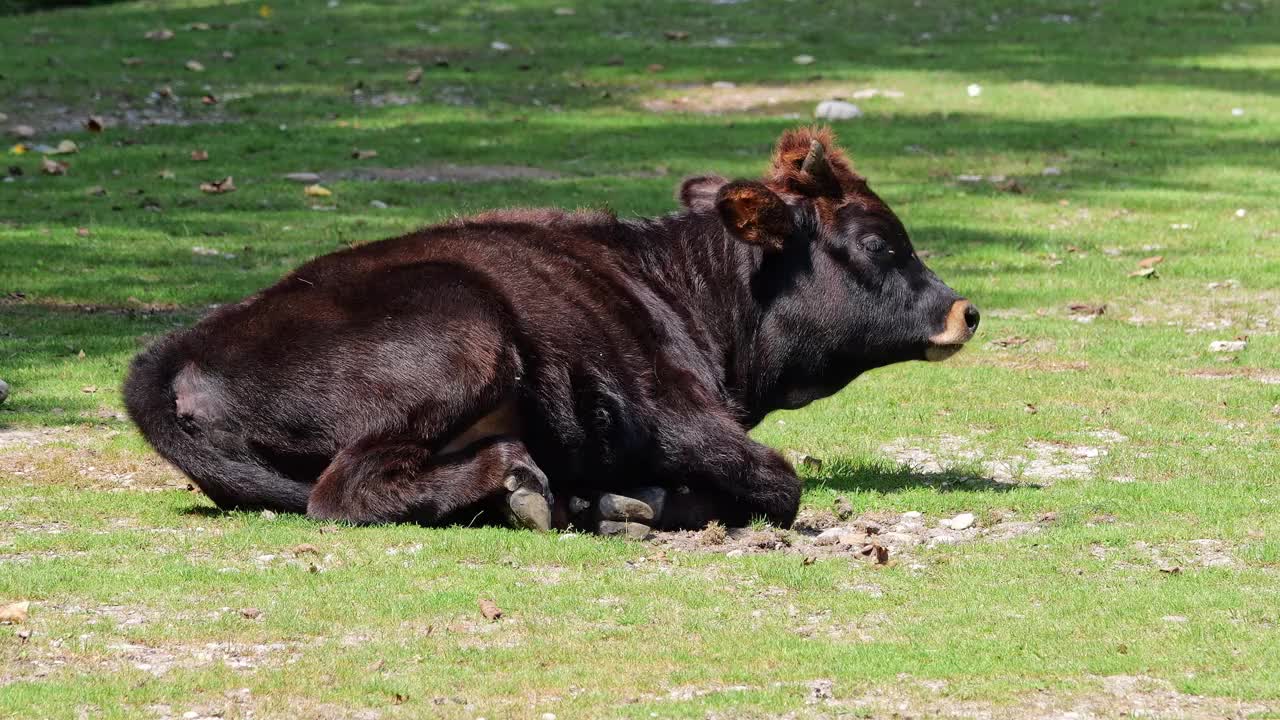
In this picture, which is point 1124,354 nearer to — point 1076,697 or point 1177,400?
point 1177,400

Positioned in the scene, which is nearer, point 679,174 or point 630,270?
point 630,270

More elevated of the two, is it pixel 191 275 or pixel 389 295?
pixel 389 295

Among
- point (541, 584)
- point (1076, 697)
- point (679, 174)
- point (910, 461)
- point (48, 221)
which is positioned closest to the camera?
point (1076, 697)

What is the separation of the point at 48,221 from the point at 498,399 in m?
9.85

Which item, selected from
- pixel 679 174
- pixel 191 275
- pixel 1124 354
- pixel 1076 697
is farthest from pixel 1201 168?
pixel 1076 697

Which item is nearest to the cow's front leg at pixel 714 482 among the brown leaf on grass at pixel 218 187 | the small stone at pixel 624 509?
the small stone at pixel 624 509

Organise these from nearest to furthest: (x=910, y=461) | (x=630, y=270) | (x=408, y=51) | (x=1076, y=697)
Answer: (x=1076, y=697) < (x=630, y=270) < (x=910, y=461) < (x=408, y=51)

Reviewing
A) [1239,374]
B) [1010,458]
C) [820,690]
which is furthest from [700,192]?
[1239,374]

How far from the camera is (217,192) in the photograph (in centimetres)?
1800

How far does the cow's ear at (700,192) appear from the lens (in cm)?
952

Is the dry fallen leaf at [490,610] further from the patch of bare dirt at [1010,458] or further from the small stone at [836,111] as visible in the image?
the small stone at [836,111]

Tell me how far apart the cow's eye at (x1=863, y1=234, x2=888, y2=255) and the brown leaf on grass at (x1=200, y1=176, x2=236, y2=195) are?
33.8 ft

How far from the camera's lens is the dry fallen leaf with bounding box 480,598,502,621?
261 inches

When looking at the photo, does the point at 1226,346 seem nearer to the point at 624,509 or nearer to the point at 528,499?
the point at 624,509
